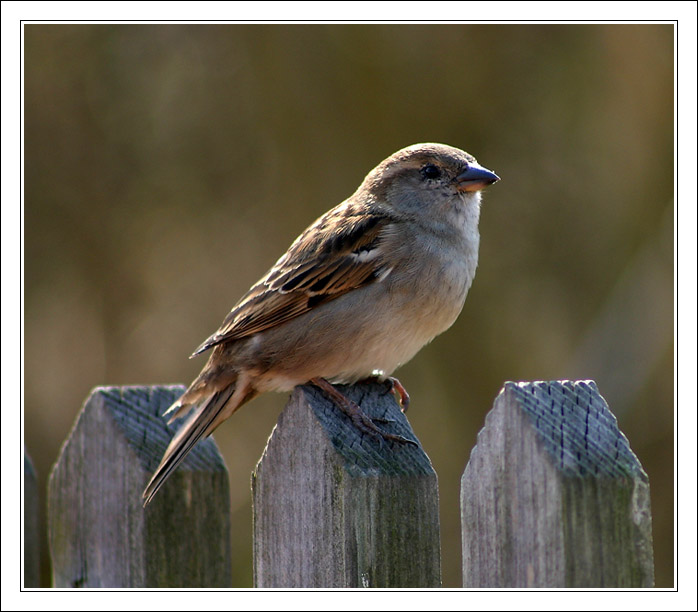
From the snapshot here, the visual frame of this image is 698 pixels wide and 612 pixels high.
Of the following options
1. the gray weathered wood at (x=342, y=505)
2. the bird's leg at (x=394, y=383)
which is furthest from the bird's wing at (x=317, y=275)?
the gray weathered wood at (x=342, y=505)

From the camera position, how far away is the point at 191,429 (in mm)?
2754

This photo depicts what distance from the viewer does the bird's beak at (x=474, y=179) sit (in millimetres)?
3531

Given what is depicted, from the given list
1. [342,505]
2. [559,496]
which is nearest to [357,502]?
[342,505]

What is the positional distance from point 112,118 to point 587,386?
506 centimetres

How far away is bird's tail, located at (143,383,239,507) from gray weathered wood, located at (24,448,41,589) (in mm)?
513

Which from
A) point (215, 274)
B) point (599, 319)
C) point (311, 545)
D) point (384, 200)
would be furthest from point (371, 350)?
point (215, 274)

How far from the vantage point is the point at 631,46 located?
5.82m

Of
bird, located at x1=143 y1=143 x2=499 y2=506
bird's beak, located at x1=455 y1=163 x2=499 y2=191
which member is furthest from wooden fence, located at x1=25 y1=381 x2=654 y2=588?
bird's beak, located at x1=455 y1=163 x2=499 y2=191

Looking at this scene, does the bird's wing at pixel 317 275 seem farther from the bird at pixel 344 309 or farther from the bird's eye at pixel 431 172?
the bird's eye at pixel 431 172

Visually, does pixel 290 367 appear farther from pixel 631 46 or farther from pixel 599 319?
pixel 631 46

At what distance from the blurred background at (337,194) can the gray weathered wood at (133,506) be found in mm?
3266

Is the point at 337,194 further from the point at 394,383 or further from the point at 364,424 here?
the point at 364,424

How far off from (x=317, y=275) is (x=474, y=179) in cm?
75

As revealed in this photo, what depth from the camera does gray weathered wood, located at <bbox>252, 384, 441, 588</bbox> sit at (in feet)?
6.64
